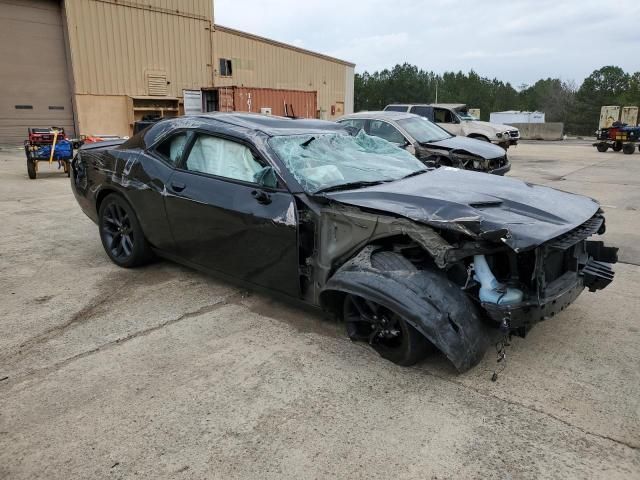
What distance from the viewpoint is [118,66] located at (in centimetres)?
2098

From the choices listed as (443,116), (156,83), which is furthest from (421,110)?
(156,83)

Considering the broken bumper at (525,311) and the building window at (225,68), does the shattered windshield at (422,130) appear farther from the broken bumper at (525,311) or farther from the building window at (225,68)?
the building window at (225,68)

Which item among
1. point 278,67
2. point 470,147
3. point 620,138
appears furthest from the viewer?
point 278,67

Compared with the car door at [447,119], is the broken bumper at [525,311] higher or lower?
lower

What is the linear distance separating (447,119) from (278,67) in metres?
14.5

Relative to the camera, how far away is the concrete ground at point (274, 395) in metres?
2.39

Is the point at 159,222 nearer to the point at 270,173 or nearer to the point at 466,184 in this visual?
the point at 270,173

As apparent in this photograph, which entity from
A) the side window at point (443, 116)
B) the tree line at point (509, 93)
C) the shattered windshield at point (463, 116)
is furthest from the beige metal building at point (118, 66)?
the tree line at point (509, 93)

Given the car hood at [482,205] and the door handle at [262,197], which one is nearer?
the car hood at [482,205]

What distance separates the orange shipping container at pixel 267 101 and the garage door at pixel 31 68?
6404 millimetres

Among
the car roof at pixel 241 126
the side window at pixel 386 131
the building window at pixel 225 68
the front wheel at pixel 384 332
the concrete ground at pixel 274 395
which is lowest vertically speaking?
the concrete ground at pixel 274 395

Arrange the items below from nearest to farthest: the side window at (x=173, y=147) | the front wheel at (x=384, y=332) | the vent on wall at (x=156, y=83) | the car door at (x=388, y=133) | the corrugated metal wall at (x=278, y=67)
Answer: the front wheel at (x=384, y=332) < the side window at (x=173, y=147) < the car door at (x=388, y=133) < the vent on wall at (x=156, y=83) < the corrugated metal wall at (x=278, y=67)

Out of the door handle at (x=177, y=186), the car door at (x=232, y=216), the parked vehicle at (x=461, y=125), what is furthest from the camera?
the parked vehicle at (x=461, y=125)

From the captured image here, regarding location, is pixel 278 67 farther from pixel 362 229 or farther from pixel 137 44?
pixel 362 229
